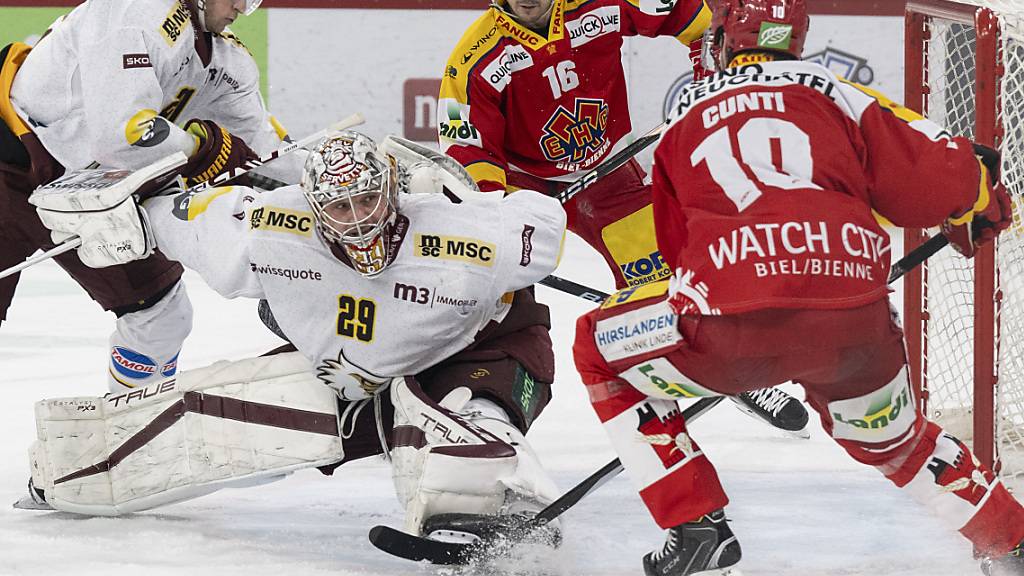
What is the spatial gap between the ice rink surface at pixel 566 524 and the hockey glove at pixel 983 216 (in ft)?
1.91

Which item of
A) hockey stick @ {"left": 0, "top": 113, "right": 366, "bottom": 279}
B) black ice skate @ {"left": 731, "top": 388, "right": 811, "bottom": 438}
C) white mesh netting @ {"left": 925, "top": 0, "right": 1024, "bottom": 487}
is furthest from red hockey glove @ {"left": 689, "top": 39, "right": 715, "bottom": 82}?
hockey stick @ {"left": 0, "top": 113, "right": 366, "bottom": 279}

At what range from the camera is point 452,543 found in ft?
8.20

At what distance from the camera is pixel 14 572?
8.41 feet

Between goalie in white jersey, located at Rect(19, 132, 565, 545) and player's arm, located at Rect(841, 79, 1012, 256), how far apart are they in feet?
2.28

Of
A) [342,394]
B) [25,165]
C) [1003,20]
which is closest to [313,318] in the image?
[342,394]

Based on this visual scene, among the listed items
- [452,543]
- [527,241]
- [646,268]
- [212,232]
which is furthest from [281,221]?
[646,268]

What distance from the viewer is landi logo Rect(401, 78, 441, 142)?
23.1ft

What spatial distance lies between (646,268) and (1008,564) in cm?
155

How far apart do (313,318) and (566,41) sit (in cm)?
123

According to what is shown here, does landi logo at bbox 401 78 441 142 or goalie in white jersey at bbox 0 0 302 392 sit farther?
landi logo at bbox 401 78 441 142

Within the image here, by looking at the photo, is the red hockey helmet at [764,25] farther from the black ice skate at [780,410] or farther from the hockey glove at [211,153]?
the black ice skate at [780,410]

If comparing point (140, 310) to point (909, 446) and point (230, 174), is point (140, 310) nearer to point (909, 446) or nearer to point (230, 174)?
point (230, 174)

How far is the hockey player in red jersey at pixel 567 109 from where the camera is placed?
3.57m

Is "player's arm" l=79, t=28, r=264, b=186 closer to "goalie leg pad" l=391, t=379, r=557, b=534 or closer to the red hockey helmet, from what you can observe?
"goalie leg pad" l=391, t=379, r=557, b=534
